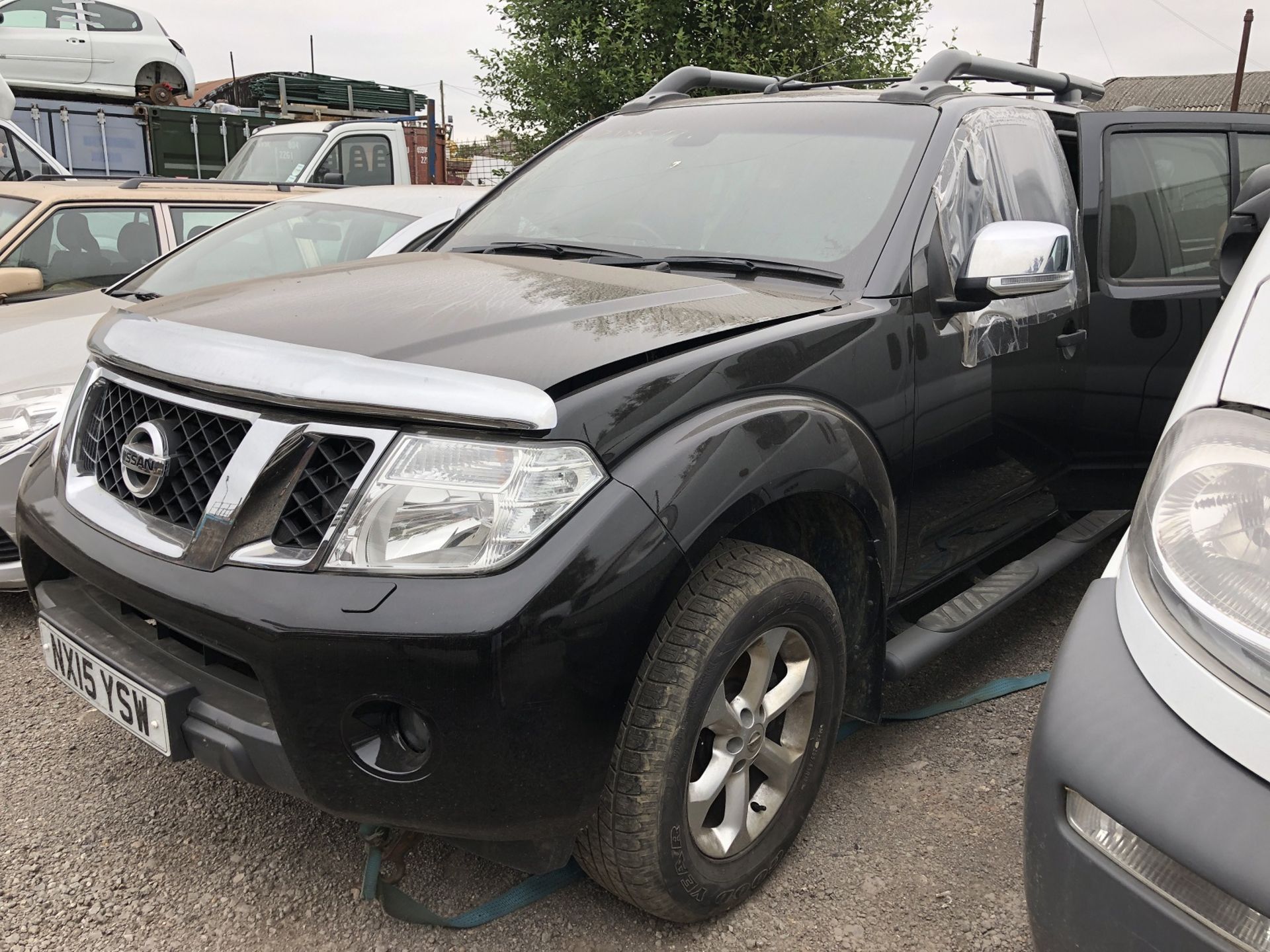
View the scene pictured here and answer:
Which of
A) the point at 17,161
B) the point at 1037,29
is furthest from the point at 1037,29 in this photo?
the point at 17,161

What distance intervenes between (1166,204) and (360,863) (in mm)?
3221

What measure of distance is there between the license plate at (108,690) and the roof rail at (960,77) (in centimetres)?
234

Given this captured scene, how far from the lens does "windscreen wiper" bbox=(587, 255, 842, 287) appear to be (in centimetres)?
241

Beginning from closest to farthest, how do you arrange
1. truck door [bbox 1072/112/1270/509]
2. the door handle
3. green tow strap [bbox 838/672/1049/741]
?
green tow strap [bbox 838/672/1049/741] < the door handle < truck door [bbox 1072/112/1270/509]

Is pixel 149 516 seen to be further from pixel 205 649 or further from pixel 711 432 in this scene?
pixel 711 432

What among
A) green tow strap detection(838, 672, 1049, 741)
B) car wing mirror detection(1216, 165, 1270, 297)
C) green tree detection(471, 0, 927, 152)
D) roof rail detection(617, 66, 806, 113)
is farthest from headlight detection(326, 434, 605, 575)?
green tree detection(471, 0, 927, 152)

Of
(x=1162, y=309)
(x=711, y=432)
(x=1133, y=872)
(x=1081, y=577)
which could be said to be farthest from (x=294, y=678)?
(x=1081, y=577)

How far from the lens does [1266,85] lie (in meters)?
43.9

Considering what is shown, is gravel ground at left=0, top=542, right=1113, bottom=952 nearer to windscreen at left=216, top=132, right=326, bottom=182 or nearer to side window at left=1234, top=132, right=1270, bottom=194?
side window at left=1234, top=132, right=1270, bottom=194

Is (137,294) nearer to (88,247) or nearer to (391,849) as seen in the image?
(88,247)

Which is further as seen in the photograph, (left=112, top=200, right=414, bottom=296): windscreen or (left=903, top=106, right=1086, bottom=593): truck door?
(left=112, top=200, right=414, bottom=296): windscreen

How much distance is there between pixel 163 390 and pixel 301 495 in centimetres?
45

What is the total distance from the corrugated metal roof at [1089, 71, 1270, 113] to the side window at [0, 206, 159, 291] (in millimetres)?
41714

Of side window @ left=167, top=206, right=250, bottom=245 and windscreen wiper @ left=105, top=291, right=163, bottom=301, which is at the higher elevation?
side window @ left=167, top=206, right=250, bottom=245
